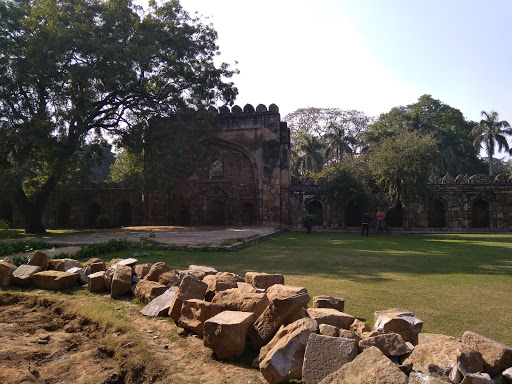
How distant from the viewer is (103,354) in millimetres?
3389

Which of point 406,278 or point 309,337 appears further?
point 406,278

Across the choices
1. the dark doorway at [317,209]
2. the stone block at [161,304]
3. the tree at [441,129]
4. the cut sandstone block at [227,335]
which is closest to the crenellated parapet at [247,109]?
the dark doorway at [317,209]

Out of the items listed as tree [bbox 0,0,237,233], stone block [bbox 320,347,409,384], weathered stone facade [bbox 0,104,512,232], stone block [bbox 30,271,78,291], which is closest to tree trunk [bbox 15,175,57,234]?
tree [bbox 0,0,237,233]

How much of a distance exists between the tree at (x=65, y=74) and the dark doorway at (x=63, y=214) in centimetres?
734

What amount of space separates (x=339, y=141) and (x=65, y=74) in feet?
81.4

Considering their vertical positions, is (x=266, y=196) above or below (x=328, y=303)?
above

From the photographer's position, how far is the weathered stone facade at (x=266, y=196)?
67.7 ft

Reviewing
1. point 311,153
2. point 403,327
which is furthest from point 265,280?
point 311,153

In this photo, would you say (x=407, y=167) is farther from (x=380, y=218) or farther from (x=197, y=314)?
(x=197, y=314)

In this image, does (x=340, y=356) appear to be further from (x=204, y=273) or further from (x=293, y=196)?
(x=293, y=196)

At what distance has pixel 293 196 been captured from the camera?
21.1m

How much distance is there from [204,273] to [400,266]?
169 inches

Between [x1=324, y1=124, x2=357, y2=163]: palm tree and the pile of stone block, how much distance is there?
30.8m

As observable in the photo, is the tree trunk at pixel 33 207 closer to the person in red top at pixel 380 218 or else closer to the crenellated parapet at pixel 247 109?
the crenellated parapet at pixel 247 109
